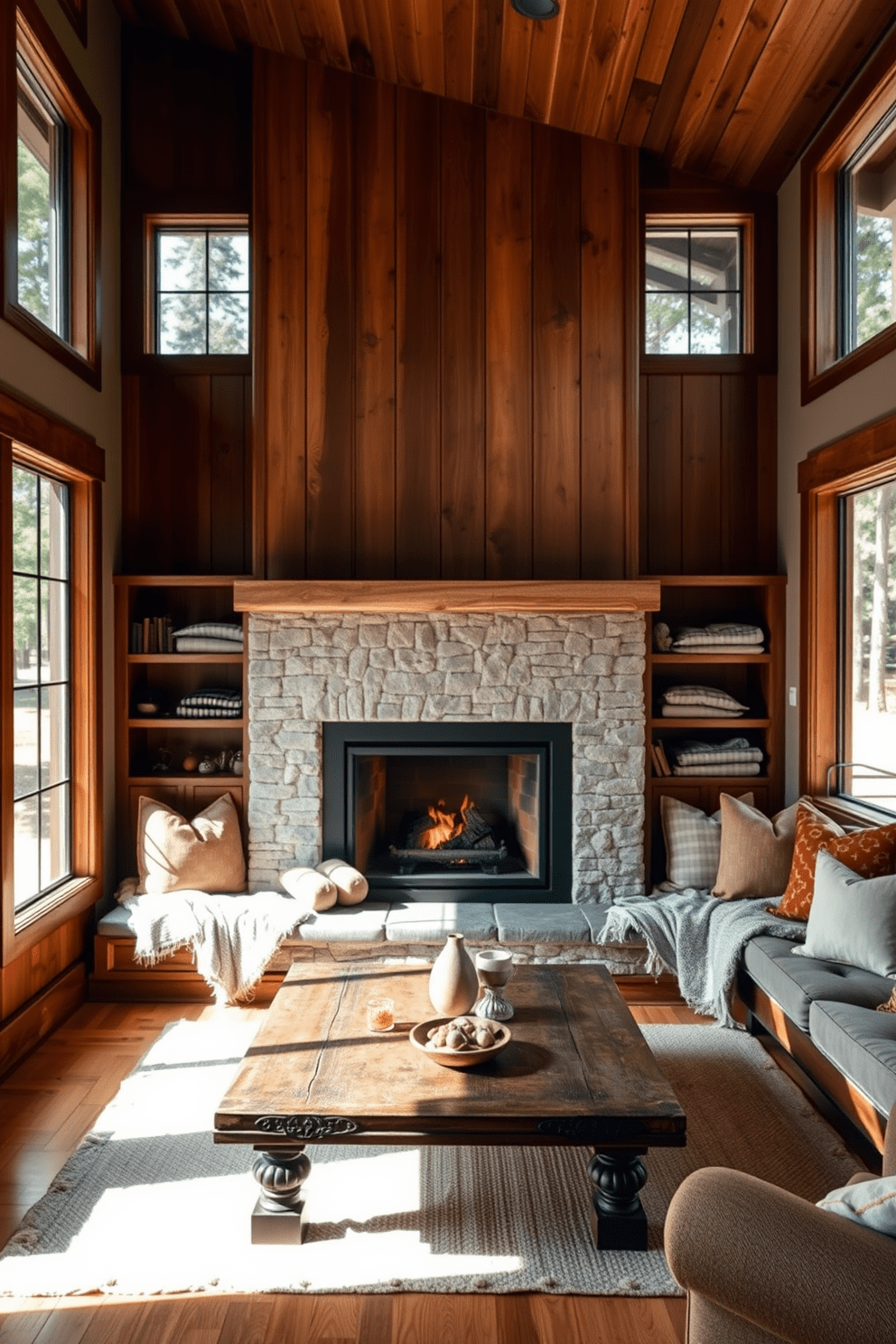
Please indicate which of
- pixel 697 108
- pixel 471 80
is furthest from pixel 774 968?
pixel 471 80

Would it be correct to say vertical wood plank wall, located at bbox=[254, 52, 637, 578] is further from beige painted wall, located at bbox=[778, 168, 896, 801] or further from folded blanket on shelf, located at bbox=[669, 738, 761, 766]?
folded blanket on shelf, located at bbox=[669, 738, 761, 766]

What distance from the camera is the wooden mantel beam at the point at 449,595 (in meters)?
4.34

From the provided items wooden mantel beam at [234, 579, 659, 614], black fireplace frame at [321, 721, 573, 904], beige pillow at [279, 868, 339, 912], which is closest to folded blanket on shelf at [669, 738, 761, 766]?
black fireplace frame at [321, 721, 573, 904]

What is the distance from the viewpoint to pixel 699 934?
403 cm

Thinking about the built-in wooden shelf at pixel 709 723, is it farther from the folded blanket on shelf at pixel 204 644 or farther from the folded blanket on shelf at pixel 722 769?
the folded blanket on shelf at pixel 204 644

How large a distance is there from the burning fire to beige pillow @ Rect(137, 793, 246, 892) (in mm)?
873

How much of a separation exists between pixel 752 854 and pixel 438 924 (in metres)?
1.35

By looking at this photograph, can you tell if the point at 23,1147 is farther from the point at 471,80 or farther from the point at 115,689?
the point at 471,80

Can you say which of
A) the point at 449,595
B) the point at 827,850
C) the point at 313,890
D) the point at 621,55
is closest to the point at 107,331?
the point at 449,595

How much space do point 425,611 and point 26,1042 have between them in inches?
91.2

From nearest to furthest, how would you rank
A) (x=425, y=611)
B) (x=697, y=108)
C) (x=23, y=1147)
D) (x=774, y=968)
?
(x=23, y=1147)
(x=774, y=968)
(x=697, y=108)
(x=425, y=611)

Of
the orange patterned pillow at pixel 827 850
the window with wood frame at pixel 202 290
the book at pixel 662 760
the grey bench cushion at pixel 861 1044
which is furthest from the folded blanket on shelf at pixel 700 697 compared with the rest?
the window with wood frame at pixel 202 290

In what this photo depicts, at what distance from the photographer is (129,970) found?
4.27 m

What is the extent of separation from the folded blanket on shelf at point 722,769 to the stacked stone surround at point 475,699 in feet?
0.97
